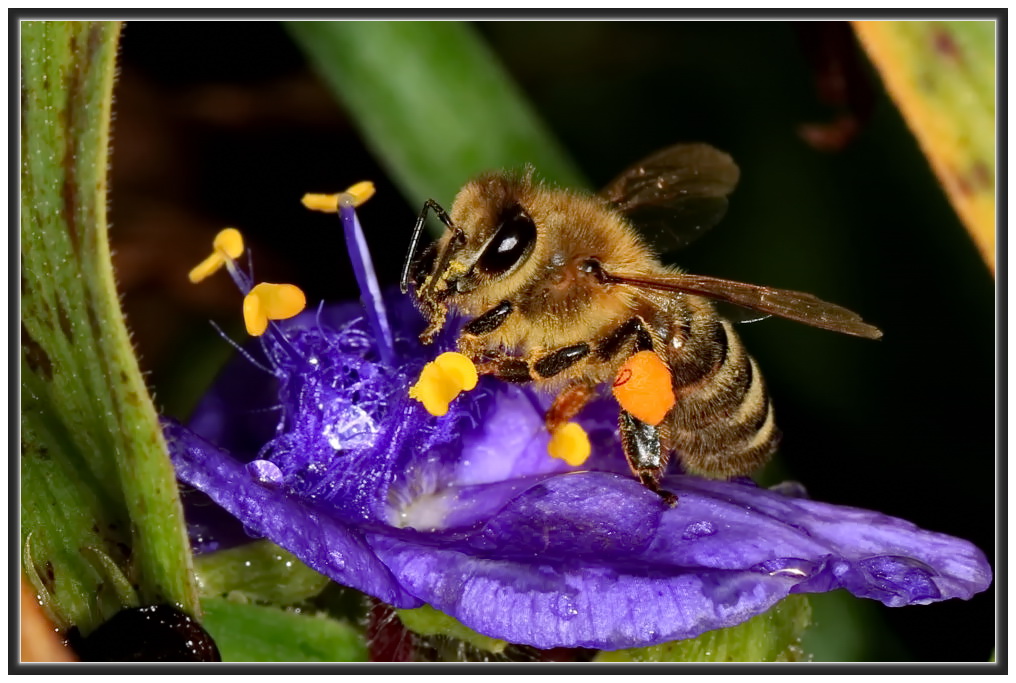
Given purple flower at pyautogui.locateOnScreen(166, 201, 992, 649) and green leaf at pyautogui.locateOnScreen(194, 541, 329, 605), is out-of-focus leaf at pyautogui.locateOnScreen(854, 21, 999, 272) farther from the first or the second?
green leaf at pyautogui.locateOnScreen(194, 541, 329, 605)

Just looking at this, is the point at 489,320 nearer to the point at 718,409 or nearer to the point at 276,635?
the point at 718,409

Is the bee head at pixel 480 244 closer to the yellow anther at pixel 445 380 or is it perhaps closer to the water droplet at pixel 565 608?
the yellow anther at pixel 445 380

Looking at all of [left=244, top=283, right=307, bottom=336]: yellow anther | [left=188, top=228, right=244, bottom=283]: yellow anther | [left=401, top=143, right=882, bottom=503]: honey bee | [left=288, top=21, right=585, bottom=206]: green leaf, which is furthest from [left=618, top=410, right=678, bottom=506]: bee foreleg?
[left=288, top=21, right=585, bottom=206]: green leaf

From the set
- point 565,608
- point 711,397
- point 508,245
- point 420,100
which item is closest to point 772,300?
point 711,397

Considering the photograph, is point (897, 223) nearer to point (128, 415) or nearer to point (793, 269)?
point (793, 269)

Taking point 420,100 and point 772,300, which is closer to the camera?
point 772,300

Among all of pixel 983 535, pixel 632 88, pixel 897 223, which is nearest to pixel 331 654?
pixel 983 535
